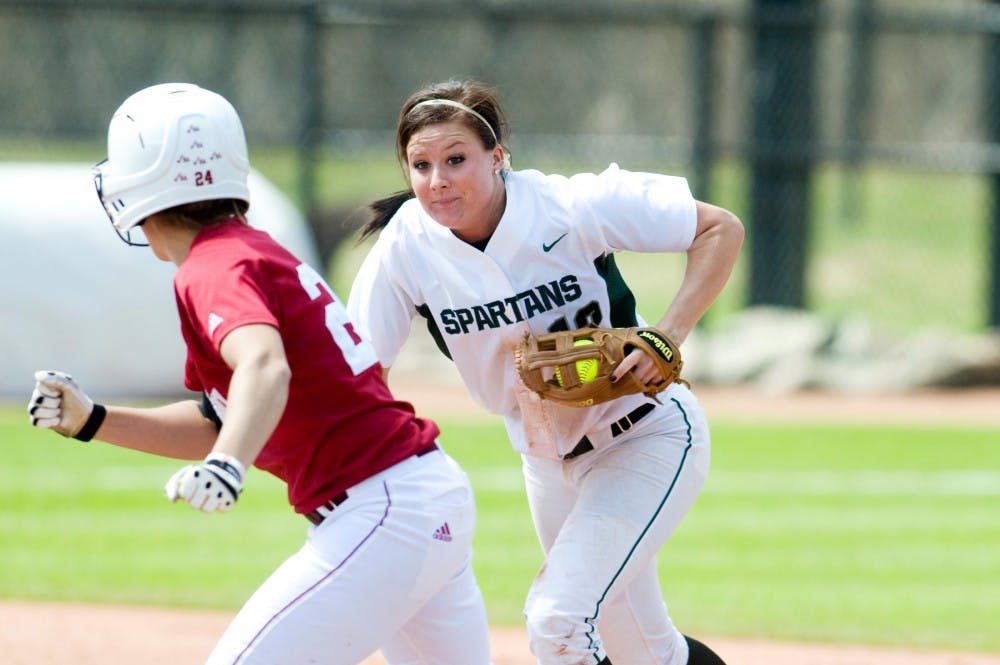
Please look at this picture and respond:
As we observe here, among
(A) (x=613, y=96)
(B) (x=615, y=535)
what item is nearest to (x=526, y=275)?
(B) (x=615, y=535)

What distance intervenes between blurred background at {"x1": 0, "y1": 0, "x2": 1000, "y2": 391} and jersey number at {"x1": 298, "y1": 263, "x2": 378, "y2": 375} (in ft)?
31.7

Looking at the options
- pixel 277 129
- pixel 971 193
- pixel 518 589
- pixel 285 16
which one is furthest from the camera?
pixel 971 193

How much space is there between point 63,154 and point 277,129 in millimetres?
4171

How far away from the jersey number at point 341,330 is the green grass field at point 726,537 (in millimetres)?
3413

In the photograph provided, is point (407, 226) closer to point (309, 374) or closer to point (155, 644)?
point (309, 374)

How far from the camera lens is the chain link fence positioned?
49.0ft

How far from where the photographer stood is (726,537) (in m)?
8.64

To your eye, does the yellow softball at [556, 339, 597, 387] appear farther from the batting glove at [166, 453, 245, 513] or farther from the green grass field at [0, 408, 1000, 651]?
the green grass field at [0, 408, 1000, 651]

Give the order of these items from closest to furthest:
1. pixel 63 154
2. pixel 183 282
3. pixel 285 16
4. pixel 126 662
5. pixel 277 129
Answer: pixel 183 282, pixel 126 662, pixel 285 16, pixel 277 129, pixel 63 154

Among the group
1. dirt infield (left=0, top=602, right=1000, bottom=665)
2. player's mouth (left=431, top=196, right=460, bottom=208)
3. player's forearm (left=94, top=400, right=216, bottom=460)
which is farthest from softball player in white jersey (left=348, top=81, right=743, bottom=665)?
dirt infield (left=0, top=602, right=1000, bottom=665)

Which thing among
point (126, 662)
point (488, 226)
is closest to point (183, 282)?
point (488, 226)

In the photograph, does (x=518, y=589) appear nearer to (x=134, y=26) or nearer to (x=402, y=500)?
(x=402, y=500)

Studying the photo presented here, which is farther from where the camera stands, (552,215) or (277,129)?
(277,129)

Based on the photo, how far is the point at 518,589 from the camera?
7.34 m
